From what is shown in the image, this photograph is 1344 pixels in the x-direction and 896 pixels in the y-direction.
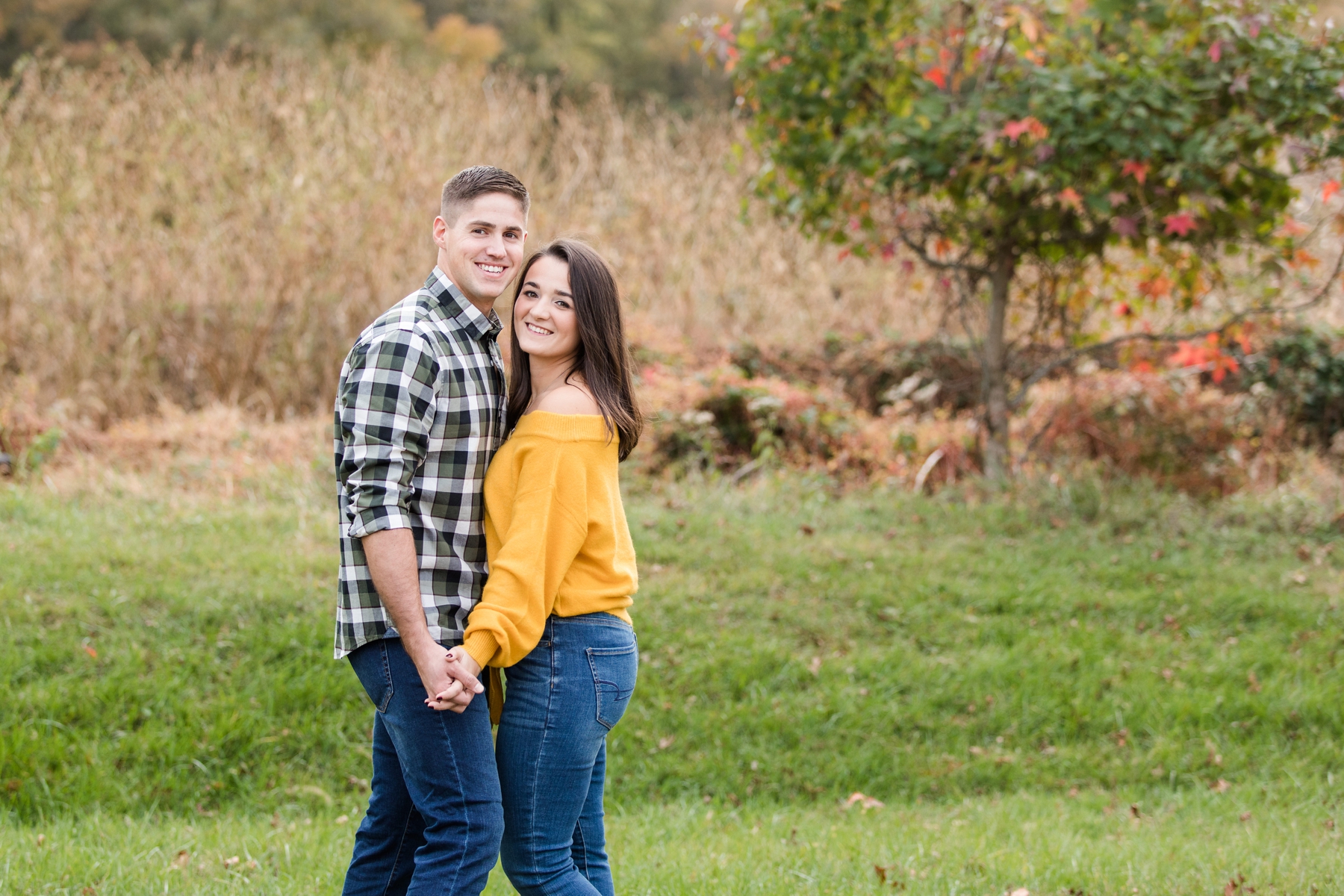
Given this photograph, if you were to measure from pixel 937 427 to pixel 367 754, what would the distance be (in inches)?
214

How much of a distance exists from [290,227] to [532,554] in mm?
8531

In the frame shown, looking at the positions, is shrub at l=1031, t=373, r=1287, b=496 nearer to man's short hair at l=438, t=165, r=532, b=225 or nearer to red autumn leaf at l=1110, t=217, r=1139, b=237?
red autumn leaf at l=1110, t=217, r=1139, b=237

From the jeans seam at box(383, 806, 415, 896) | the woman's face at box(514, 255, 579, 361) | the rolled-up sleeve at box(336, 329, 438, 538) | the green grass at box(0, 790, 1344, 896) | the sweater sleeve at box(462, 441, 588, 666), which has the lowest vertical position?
the green grass at box(0, 790, 1344, 896)

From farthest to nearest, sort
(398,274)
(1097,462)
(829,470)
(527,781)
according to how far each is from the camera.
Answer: (398,274)
(829,470)
(1097,462)
(527,781)

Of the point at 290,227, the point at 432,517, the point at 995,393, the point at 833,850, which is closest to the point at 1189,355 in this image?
the point at 995,393

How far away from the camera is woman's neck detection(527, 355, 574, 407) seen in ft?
7.68

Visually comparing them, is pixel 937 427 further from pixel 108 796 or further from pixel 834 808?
pixel 108 796

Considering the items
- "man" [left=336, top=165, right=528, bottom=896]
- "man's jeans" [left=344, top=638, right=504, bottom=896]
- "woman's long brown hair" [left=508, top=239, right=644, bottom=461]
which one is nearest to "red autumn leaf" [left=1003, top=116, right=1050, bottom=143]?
"woman's long brown hair" [left=508, top=239, right=644, bottom=461]

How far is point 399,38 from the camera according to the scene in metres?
17.6

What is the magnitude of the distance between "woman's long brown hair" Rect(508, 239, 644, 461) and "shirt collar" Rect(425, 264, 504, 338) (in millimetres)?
93

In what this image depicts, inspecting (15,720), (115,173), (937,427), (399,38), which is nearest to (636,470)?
(937,427)

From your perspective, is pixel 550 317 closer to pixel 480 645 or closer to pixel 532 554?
pixel 532 554

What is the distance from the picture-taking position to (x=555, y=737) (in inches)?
86.6

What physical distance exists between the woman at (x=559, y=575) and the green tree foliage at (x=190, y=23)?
15.0 meters
